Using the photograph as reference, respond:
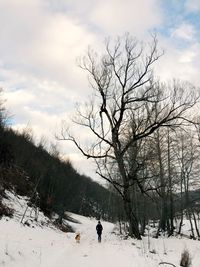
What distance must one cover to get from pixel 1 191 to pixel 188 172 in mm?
18331

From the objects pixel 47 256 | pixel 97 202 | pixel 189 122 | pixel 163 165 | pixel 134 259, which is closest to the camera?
pixel 134 259

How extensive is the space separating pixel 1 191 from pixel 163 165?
15205mm

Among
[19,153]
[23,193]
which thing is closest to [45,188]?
[19,153]

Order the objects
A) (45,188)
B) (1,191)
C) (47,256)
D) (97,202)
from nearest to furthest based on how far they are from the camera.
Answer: (47,256)
(1,191)
(45,188)
(97,202)

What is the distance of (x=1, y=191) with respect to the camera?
28719mm

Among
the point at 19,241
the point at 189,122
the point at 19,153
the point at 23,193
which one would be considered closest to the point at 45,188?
the point at 19,153

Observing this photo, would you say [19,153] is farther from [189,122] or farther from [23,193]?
[189,122]

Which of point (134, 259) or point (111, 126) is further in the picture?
point (111, 126)

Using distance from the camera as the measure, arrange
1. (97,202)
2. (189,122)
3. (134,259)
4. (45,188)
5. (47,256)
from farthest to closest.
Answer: (97,202) → (45,188) → (189,122) → (47,256) → (134,259)

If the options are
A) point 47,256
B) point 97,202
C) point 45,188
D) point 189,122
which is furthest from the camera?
point 97,202

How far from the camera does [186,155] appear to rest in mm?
36188

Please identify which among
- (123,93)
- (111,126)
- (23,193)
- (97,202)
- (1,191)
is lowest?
(1,191)

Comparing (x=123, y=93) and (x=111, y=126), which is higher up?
(x=123, y=93)

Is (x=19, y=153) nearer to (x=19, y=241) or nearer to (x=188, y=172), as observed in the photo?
(x=188, y=172)
